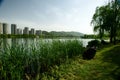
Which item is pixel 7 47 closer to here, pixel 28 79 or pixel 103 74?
pixel 28 79

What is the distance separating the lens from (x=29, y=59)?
7293 millimetres

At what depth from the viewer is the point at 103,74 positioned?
→ 752 cm

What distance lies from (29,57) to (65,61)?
2867mm

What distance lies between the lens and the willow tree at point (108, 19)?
1085 inches

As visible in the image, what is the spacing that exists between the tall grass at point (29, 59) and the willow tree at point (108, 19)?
18.9 m

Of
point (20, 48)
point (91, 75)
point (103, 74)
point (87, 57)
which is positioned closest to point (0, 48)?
point (20, 48)

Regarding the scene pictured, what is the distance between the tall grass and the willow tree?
62.0ft

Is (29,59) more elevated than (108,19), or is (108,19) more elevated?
(108,19)

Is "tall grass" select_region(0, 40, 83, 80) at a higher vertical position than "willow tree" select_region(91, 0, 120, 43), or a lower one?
lower

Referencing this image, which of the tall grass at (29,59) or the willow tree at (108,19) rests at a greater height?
the willow tree at (108,19)

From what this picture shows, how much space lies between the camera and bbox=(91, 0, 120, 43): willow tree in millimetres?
27559

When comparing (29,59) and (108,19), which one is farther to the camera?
(108,19)

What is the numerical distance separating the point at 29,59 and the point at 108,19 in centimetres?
2419

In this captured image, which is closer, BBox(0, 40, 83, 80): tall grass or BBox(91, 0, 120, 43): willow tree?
BBox(0, 40, 83, 80): tall grass
